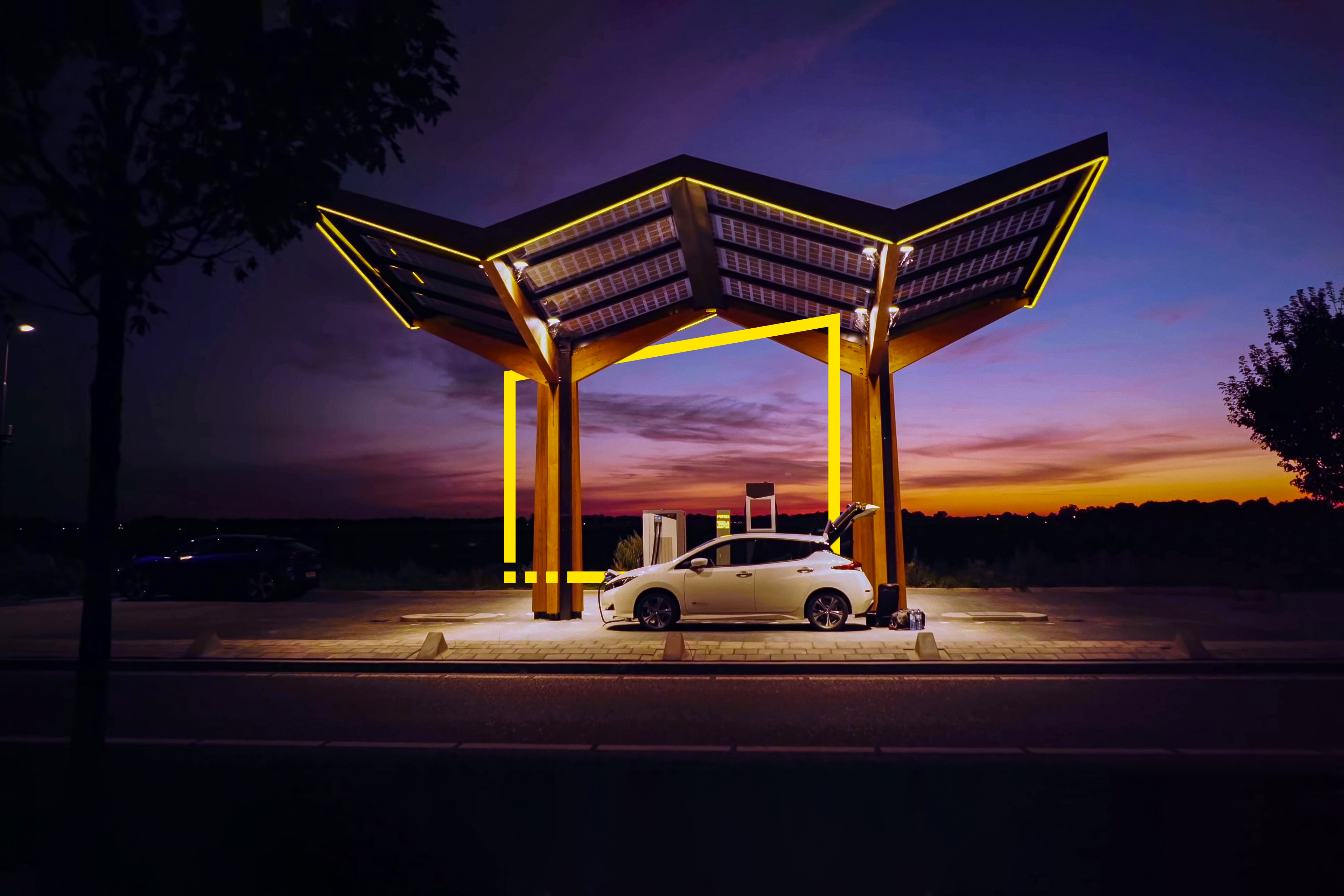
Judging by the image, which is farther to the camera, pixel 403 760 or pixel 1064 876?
pixel 403 760

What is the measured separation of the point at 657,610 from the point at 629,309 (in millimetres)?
5170

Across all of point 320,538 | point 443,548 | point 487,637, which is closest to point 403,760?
point 487,637

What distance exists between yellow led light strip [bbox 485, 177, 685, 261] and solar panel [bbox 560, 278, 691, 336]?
9.52 ft

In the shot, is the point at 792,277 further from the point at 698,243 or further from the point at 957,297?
the point at 957,297

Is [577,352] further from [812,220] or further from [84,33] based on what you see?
[84,33]

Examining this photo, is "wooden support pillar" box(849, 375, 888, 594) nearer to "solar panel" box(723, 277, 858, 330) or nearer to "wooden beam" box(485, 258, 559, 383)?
"solar panel" box(723, 277, 858, 330)

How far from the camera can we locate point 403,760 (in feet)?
21.6

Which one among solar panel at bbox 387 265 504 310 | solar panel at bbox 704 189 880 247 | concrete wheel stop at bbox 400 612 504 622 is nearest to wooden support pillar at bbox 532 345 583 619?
concrete wheel stop at bbox 400 612 504 622

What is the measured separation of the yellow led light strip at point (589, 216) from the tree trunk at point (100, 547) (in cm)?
749

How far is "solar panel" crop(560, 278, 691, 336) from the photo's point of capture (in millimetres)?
15570

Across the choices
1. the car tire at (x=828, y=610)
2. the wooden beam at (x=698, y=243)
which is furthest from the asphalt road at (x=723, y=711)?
the wooden beam at (x=698, y=243)

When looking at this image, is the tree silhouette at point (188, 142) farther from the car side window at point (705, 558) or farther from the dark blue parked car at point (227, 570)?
the dark blue parked car at point (227, 570)

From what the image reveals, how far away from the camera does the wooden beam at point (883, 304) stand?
12.1 meters

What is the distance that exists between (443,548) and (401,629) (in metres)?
38.6
